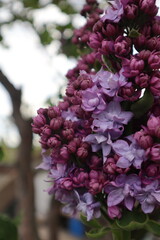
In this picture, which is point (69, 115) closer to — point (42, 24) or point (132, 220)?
point (132, 220)

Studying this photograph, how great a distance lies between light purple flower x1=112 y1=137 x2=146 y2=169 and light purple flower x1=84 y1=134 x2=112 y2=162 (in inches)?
0.4

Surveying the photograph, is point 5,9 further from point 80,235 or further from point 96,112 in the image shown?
point 80,235

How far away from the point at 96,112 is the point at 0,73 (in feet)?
2.03

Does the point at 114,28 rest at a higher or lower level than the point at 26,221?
higher

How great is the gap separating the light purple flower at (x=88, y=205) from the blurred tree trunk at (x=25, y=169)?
26.2 inches

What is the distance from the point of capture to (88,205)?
555mm

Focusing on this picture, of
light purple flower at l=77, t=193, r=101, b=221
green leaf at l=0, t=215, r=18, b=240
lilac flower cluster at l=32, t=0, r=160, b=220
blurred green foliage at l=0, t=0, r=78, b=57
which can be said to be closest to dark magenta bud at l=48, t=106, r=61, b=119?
lilac flower cluster at l=32, t=0, r=160, b=220

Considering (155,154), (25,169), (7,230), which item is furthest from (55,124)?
(25,169)

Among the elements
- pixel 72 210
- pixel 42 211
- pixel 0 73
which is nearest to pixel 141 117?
pixel 72 210

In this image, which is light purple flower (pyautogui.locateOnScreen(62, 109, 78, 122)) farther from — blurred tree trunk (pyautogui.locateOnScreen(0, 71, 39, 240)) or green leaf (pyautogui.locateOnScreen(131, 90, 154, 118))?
blurred tree trunk (pyautogui.locateOnScreen(0, 71, 39, 240))

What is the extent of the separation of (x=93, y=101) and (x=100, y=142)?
5cm

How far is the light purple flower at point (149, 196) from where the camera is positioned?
1.66 ft

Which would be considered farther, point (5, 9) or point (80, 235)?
point (80, 235)

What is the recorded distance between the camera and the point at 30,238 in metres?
1.25
